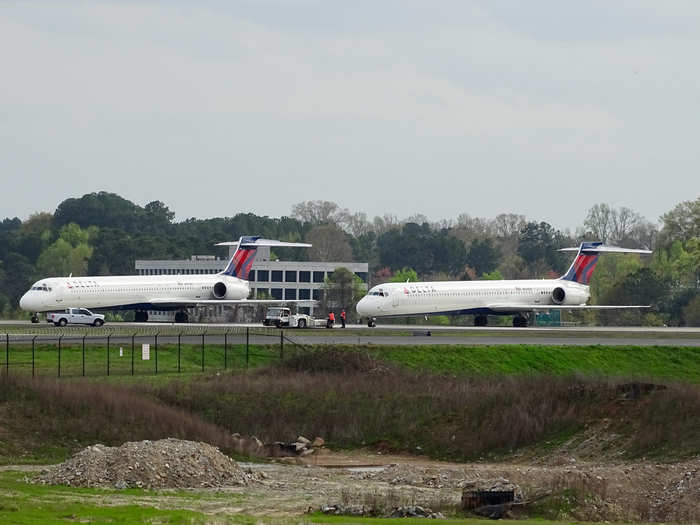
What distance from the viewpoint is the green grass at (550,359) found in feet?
209

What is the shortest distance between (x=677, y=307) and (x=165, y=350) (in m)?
82.2

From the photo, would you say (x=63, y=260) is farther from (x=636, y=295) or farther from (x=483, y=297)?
(x=483, y=297)

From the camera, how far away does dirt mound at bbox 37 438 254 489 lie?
1293 inches

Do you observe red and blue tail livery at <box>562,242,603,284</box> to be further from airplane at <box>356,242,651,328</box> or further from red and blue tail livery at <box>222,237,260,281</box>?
red and blue tail livery at <box>222,237,260,281</box>

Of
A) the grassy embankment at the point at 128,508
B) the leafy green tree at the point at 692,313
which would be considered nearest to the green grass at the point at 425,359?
the grassy embankment at the point at 128,508

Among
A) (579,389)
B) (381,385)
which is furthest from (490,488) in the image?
(381,385)

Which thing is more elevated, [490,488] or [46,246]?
[46,246]

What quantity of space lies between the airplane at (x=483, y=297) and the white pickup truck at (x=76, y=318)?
1738cm

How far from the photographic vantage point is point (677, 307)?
13338 centimetres

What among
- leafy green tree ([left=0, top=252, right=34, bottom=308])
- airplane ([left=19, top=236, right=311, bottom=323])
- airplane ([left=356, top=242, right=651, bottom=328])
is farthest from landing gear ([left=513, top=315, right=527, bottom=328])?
leafy green tree ([left=0, top=252, right=34, bottom=308])

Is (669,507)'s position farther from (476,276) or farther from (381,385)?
(476,276)

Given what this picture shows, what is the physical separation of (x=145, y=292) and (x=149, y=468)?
61.6 metres

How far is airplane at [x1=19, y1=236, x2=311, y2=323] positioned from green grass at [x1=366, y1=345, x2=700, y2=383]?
100 feet

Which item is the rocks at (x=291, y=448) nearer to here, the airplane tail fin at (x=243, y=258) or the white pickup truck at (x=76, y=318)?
the white pickup truck at (x=76, y=318)
